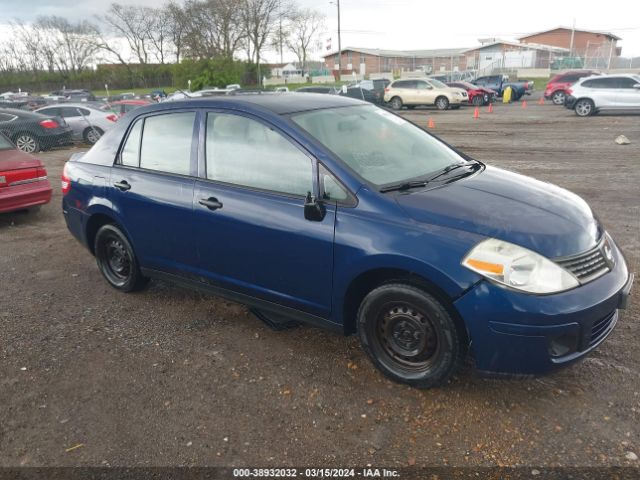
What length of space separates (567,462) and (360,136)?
2.35m

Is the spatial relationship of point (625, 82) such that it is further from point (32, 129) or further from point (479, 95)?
point (32, 129)

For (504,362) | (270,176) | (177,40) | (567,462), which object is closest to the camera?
(567,462)

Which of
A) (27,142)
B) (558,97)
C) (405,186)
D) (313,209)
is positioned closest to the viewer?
(313,209)

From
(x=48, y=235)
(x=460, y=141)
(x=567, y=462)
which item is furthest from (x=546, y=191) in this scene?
(x=460, y=141)

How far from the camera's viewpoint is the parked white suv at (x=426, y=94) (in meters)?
27.7

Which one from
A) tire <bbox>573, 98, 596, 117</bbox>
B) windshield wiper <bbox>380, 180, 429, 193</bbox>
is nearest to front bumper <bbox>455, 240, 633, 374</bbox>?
windshield wiper <bbox>380, 180, 429, 193</bbox>

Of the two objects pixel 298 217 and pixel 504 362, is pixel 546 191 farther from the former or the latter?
pixel 298 217

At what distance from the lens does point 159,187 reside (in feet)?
13.2

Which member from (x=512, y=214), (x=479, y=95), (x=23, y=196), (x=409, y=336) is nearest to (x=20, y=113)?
(x=23, y=196)

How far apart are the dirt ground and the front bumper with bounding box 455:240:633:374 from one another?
0.37 m

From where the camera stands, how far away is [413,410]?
2998mm

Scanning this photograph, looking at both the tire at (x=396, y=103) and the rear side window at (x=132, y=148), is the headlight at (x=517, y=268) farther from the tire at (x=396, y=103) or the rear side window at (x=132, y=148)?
the tire at (x=396, y=103)

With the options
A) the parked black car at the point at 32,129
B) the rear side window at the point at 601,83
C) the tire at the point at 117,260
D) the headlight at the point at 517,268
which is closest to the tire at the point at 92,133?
the parked black car at the point at 32,129

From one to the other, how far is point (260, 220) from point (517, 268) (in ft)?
5.35
